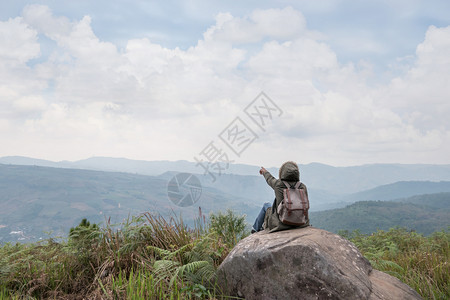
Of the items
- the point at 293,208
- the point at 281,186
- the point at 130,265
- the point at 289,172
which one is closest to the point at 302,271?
the point at 293,208

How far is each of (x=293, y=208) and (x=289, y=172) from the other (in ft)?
2.72

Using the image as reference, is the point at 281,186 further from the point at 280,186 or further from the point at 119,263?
the point at 119,263

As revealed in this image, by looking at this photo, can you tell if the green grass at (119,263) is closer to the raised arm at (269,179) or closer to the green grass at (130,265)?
the green grass at (130,265)

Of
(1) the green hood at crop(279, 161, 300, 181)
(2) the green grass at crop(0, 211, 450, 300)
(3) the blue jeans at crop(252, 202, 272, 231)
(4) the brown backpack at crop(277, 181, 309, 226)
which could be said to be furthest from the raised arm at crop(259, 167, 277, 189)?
(2) the green grass at crop(0, 211, 450, 300)

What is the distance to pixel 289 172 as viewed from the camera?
704cm

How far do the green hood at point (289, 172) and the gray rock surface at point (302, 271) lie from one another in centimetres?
117

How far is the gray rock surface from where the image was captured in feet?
18.3

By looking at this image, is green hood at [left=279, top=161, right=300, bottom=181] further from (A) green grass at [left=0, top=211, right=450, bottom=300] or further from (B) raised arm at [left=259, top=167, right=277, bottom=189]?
(A) green grass at [left=0, top=211, right=450, bottom=300]

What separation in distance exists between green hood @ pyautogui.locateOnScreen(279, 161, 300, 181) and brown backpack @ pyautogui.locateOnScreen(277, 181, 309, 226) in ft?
1.06

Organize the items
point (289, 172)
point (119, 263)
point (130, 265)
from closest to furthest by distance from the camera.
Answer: point (289, 172) < point (119, 263) < point (130, 265)

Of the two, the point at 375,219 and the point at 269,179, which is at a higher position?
the point at 269,179

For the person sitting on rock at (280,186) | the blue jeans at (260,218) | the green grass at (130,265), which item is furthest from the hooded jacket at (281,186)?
the green grass at (130,265)

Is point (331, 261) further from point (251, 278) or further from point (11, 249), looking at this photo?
point (11, 249)

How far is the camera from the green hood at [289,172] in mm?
7028
